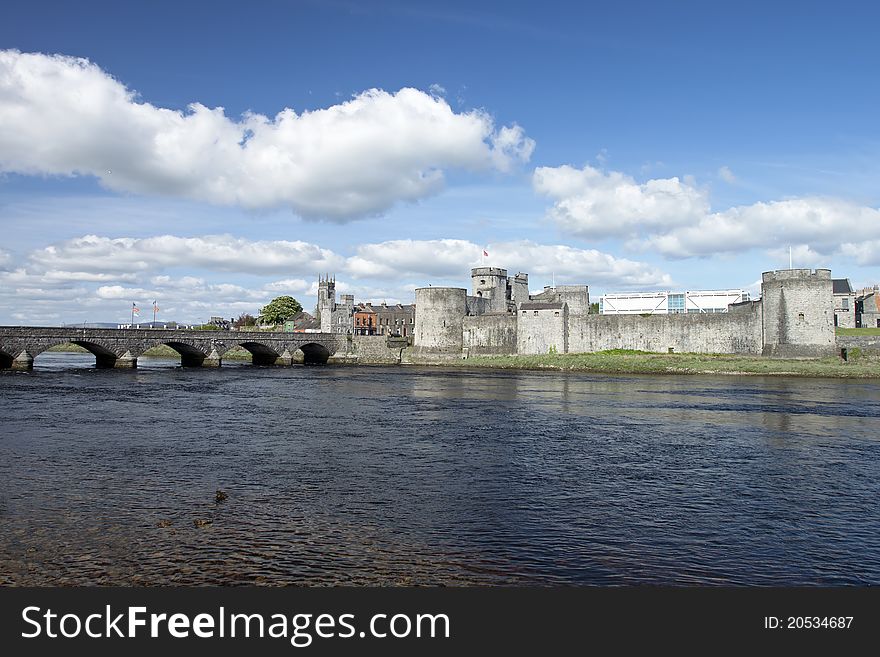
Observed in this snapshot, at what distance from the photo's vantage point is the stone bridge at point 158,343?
41531 mm

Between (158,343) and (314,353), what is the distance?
18.9m

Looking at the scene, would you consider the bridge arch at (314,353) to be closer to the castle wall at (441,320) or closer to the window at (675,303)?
the castle wall at (441,320)

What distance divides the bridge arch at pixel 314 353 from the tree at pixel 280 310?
36.2 meters

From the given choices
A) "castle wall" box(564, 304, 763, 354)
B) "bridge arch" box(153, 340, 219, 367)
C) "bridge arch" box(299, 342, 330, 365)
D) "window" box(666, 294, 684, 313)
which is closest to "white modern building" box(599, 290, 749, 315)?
"window" box(666, 294, 684, 313)

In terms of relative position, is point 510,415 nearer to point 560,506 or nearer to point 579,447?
point 579,447

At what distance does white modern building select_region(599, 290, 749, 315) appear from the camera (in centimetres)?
7062

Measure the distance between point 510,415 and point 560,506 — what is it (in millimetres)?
12260

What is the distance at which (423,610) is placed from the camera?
6.49 meters

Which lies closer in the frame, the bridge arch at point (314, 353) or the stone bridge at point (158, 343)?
the stone bridge at point (158, 343)

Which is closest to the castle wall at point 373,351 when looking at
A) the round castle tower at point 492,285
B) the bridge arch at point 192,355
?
the round castle tower at point 492,285

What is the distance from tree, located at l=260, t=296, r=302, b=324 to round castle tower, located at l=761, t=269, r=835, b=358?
70.7m

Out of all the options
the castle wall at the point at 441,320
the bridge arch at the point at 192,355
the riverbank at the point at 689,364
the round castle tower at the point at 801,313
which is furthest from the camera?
the castle wall at the point at 441,320

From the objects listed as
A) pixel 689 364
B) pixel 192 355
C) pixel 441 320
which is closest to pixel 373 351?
pixel 441 320

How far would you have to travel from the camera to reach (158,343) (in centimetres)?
4856
